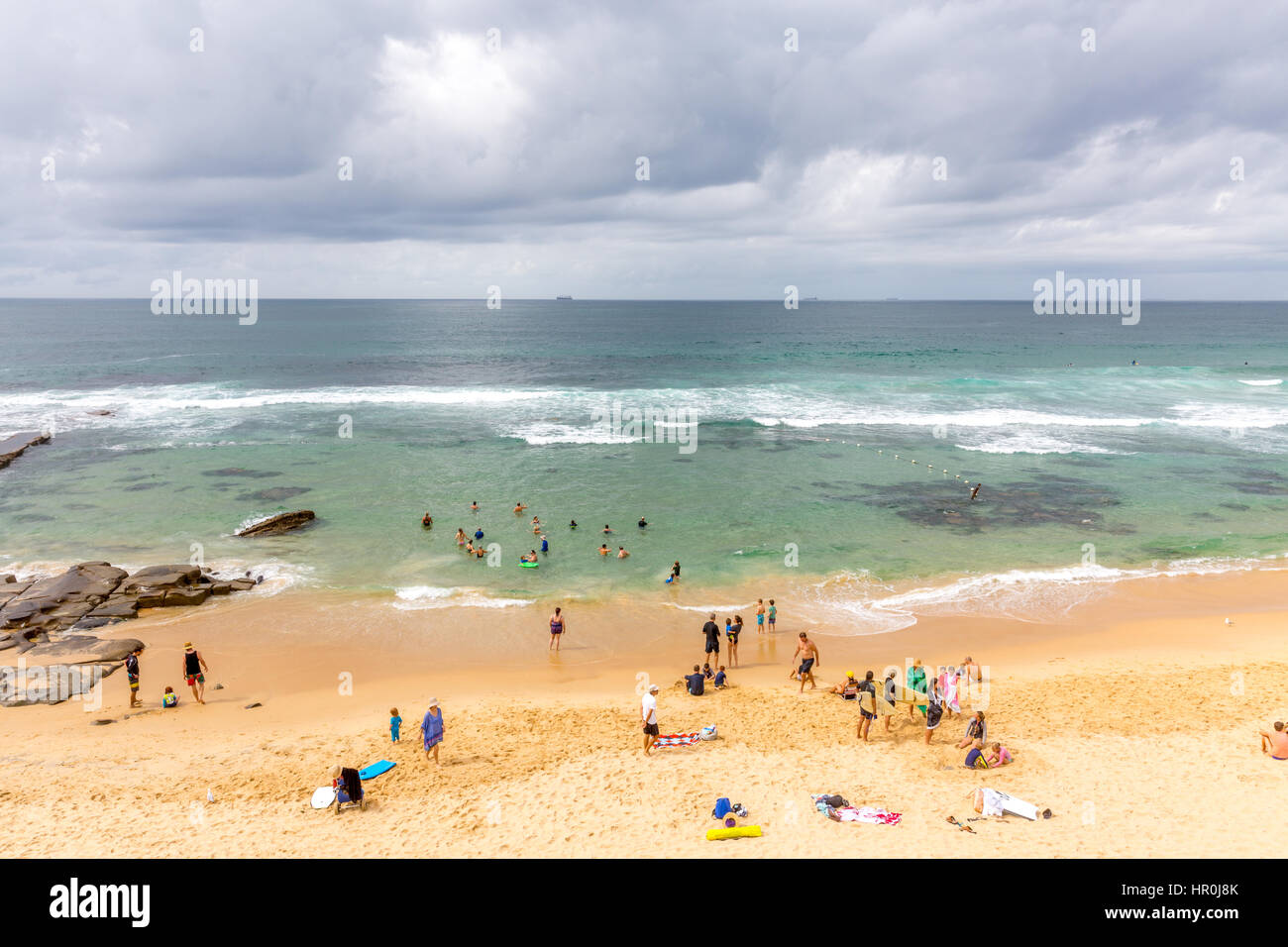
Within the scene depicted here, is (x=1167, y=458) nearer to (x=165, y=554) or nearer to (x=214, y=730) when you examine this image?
(x=214, y=730)

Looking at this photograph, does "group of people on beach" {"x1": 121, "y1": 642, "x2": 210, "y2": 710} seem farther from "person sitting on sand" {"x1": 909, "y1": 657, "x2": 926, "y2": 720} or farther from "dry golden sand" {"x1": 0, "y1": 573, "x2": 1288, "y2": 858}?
"person sitting on sand" {"x1": 909, "y1": 657, "x2": 926, "y2": 720}

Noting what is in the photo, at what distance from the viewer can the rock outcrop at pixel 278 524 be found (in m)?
27.3

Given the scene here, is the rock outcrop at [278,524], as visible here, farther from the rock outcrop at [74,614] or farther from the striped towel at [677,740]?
the striped towel at [677,740]

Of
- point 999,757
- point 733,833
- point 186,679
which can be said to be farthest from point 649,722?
point 186,679

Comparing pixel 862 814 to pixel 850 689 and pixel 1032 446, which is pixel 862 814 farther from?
pixel 1032 446

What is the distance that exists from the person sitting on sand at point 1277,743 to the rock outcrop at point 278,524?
2904cm

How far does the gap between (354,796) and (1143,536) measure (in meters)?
28.4

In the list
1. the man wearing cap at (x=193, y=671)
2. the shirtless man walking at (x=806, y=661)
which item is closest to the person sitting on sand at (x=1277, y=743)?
the shirtless man walking at (x=806, y=661)

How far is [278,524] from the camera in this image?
27750 millimetres

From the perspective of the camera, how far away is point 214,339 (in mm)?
107875

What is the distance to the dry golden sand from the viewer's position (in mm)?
10859

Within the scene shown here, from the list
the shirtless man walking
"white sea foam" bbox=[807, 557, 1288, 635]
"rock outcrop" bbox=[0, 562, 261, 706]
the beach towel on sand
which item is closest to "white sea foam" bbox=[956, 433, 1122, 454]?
"white sea foam" bbox=[807, 557, 1288, 635]

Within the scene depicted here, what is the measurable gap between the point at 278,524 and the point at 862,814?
79.8 ft

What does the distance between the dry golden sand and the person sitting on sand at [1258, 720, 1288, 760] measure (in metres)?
0.22
